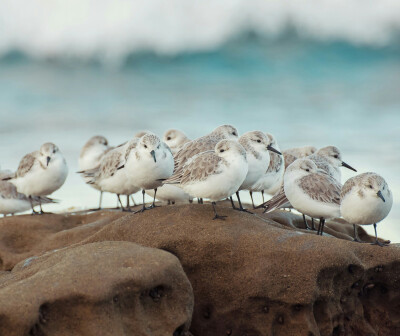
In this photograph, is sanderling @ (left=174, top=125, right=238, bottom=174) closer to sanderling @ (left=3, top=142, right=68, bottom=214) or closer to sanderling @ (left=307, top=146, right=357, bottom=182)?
sanderling @ (left=307, top=146, right=357, bottom=182)

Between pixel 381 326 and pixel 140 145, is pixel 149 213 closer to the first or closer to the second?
pixel 140 145

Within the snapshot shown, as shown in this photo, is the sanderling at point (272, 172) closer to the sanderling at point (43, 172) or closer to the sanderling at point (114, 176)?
the sanderling at point (114, 176)

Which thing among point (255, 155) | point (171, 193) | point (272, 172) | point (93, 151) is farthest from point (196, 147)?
point (93, 151)

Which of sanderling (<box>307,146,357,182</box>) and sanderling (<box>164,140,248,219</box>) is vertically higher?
sanderling (<box>164,140,248,219</box>)

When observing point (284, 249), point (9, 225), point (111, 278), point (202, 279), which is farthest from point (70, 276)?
point (9, 225)

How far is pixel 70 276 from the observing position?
7363 millimetres

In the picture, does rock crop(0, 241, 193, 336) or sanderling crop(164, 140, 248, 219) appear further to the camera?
sanderling crop(164, 140, 248, 219)

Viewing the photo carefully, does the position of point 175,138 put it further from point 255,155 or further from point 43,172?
point 255,155

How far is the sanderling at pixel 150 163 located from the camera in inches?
390

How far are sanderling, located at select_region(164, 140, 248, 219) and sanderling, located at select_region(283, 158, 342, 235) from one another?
1.12 meters

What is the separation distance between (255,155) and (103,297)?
441 centimetres

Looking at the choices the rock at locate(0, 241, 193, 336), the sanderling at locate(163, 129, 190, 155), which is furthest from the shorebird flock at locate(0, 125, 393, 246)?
the rock at locate(0, 241, 193, 336)

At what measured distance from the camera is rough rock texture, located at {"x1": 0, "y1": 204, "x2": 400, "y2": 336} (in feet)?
27.9

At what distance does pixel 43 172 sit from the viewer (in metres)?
13.9
